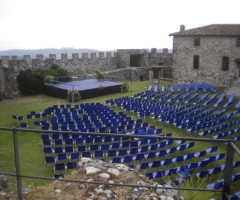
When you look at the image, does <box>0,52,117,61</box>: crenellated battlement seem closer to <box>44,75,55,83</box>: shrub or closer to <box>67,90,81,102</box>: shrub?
<box>44,75,55,83</box>: shrub

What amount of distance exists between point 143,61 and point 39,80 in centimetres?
1618

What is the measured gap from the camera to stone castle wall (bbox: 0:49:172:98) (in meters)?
30.8

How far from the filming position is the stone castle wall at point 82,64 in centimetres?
3084

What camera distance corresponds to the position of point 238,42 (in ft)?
93.2

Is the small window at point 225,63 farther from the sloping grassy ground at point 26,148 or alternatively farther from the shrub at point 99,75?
the sloping grassy ground at point 26,148

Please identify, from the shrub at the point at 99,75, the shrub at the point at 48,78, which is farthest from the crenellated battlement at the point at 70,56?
the shrub at the point at 99,75

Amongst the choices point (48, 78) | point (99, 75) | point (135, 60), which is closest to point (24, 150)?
point (48, 78)

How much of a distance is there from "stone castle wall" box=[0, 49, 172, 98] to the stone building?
657 cm

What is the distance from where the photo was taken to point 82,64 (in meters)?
36.3

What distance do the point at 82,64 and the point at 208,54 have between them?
15.2m

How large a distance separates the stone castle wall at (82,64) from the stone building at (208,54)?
6.57 metres

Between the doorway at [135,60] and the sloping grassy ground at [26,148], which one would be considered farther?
the doorway at [135,60]

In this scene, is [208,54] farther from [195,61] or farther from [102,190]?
[102,190]

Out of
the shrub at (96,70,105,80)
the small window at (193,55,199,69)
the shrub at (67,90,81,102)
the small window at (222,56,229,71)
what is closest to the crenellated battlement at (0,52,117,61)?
the shrub at (96,70,105,80)
